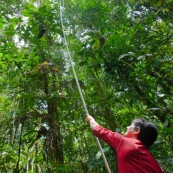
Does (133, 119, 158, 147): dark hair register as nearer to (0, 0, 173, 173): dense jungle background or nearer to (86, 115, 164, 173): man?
(86, 115, 164, 173): man

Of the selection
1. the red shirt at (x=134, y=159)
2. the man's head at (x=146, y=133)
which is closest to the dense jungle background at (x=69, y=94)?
the man's head at (x=146, y=133)

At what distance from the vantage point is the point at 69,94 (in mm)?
3020

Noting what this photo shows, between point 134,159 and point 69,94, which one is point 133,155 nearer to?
point 134,159

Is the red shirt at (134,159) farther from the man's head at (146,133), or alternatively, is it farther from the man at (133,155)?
the man's head at (146,133)

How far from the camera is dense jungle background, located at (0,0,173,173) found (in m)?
2.58

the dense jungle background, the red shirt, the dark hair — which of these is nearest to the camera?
the red shirt

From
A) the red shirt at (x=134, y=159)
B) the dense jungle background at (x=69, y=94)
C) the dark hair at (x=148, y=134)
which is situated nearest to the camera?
the red shirt at (x=134, y=159)

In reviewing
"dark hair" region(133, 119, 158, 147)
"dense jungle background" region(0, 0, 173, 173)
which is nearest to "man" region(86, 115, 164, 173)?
"dark hair" region(133, 119, 158, 147)

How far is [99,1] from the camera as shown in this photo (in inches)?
171

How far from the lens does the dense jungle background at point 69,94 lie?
2.58 metres

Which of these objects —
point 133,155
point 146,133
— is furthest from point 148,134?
point 133,155

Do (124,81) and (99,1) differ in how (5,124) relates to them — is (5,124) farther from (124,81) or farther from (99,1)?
(99,1)

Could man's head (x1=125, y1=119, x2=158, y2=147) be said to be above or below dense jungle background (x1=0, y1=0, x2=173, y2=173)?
below

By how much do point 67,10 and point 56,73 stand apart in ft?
7.15
